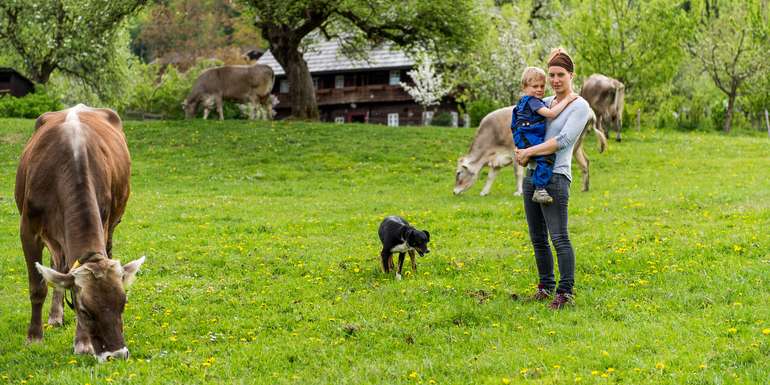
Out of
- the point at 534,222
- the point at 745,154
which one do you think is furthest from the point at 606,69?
the point at 534,222

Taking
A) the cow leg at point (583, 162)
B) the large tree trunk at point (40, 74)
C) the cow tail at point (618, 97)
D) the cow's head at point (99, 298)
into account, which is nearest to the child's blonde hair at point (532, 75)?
the cow's head at point (99, 298)

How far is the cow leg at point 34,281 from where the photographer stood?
856 centimetres

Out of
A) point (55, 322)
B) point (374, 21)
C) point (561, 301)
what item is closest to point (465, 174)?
point (374, 21)

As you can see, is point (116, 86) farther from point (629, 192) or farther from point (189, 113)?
point (629, 192)

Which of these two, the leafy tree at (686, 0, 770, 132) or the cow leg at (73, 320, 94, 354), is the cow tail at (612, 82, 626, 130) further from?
the cow leg at (73, 320, 94, 354)

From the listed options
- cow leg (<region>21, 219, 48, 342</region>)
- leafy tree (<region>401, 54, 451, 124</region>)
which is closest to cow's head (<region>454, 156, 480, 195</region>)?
cow leg (<region>21, 219, 48, 342</region>)

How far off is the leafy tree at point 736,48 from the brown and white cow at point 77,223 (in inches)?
1390

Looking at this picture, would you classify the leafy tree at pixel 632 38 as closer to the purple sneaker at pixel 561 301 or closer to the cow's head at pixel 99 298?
the purple sneaker at pixel 561 301

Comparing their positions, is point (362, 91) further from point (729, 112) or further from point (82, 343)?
point (82, 343)

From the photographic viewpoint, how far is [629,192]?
770 inches

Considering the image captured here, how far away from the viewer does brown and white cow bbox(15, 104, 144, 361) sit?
24.2 ft

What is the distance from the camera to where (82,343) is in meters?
7.91

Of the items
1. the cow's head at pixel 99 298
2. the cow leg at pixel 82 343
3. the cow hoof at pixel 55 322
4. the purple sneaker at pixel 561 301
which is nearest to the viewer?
the cow's head at pixel 99 298

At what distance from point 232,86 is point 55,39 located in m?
12.0
